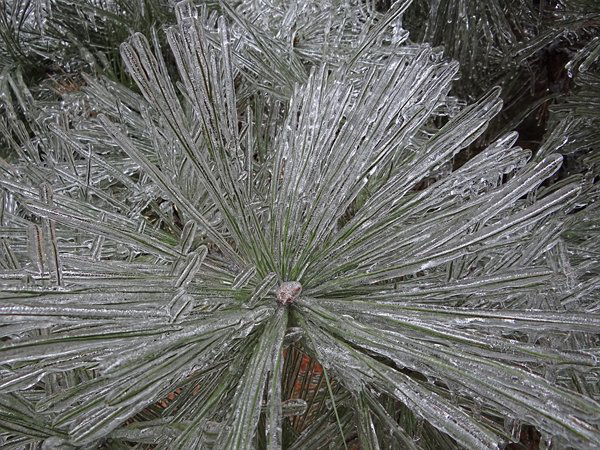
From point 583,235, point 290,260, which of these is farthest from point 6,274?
point 583,235

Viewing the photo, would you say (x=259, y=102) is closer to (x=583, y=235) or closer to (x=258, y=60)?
(x=258, y=60)

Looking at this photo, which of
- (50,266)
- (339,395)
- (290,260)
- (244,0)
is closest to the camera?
(50,266)

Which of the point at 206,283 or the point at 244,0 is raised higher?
the point at 244,0

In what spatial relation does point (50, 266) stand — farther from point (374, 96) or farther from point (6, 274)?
point (374, 96)

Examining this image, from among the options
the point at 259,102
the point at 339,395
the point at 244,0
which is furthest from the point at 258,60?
the point at 339,395

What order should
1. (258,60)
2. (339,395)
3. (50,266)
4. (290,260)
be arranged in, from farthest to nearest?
(258,60) → (339,395) → (290,260) → (50,266)

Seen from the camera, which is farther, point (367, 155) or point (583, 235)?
point (583, 235)

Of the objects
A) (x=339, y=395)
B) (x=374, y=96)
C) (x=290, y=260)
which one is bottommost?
(x=339, y=395)
